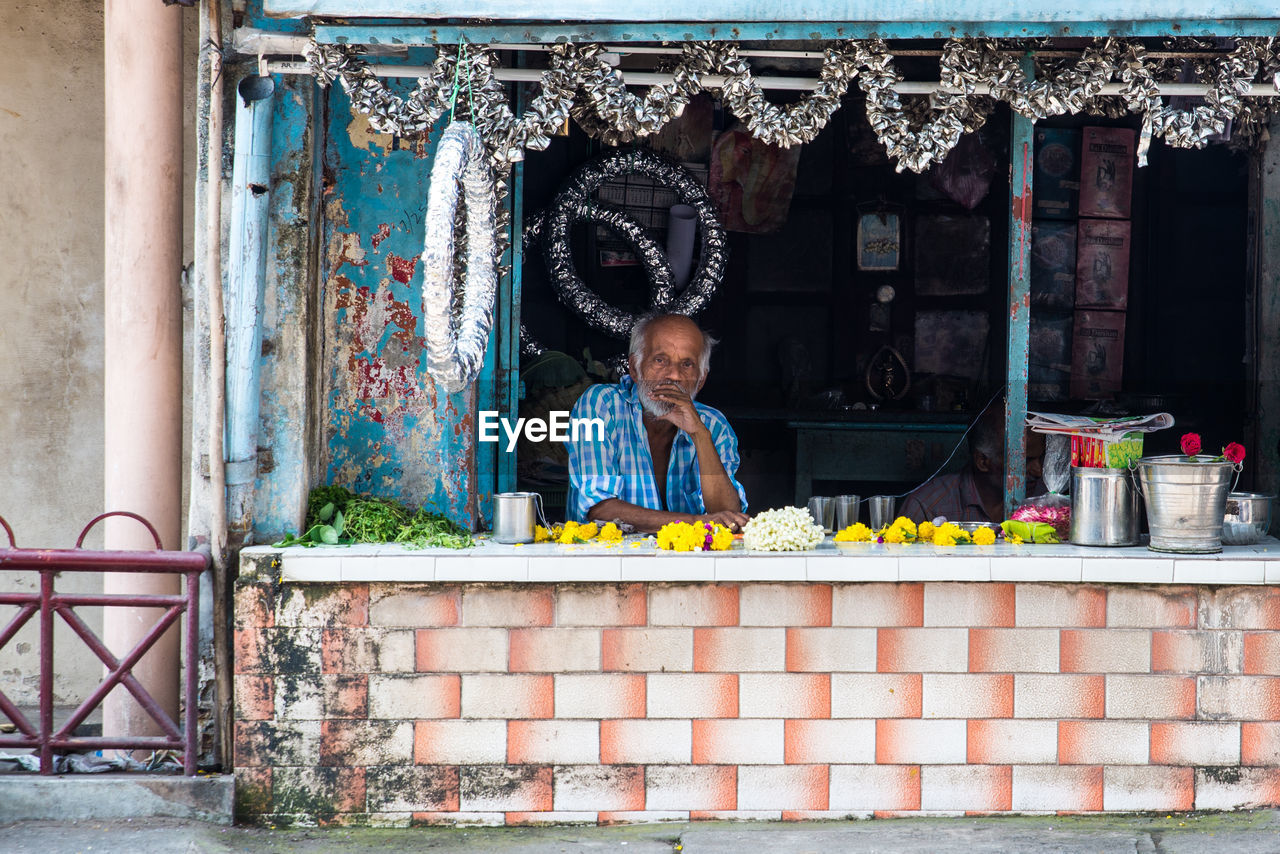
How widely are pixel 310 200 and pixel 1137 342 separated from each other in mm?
5359

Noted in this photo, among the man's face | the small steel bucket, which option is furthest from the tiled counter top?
the man's face

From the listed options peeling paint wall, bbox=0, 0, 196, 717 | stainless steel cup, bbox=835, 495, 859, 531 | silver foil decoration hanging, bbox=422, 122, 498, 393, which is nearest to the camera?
silver foil decoration hanging, bbox=422, 122, 498, 393

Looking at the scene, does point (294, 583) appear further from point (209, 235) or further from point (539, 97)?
point (539, 97)

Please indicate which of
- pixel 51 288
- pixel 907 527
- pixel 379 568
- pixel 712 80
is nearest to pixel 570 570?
pixel 379 568

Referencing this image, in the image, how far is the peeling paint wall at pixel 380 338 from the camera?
3863 mm

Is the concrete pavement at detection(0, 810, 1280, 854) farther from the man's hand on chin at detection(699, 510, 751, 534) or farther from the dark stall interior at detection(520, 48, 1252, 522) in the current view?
the dark stall interior at detection(520, 48, 1252, 522)

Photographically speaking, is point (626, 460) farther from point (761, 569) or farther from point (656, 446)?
point (761, 569)

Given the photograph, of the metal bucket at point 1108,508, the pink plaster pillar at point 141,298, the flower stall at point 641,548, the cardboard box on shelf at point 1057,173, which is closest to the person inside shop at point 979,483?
the flower stall at point 641,548

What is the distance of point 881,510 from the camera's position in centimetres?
430

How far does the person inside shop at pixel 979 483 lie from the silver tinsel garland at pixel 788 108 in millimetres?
1330

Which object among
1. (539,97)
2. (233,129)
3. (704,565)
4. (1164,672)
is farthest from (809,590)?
(233,129)

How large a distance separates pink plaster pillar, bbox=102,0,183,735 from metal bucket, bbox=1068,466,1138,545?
3.13 metres

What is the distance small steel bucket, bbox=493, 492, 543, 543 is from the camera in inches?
152

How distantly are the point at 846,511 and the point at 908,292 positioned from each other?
3.60 meters
